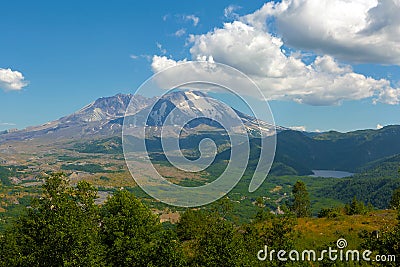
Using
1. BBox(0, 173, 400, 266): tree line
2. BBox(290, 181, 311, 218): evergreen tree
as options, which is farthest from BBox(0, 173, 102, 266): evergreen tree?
BBox(290, 181, 311, 218): evergreen tree

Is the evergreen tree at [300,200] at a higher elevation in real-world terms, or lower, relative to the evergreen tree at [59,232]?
lower

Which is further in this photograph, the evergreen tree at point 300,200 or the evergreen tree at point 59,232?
the evergreen tree at point 300,200

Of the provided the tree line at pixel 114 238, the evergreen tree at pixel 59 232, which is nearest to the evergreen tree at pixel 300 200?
the tree line at pixel 114 238

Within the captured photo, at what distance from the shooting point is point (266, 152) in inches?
587

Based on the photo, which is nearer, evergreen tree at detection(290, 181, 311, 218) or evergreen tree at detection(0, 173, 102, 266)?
evergreen tree at detection(0, 173, 102, 266)

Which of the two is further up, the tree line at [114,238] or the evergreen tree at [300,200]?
the tree line at [114,238]

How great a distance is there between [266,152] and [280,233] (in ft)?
57.3

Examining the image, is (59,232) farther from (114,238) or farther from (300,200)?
(300,200)

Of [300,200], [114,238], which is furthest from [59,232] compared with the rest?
[300,200]

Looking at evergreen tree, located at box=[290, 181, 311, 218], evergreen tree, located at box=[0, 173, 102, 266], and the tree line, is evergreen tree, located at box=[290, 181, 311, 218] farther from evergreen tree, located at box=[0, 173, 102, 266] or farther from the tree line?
evergreen tree, located at box=[0, 173, 102, 266]

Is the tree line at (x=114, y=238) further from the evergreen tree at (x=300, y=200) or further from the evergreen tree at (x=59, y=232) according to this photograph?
the evergreen tree at (x=300, y=200)

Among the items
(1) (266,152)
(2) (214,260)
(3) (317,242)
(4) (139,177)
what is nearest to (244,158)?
(1) (266,152)

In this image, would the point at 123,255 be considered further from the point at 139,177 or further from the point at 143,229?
the point at 139,177

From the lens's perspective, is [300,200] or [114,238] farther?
[300,200]
